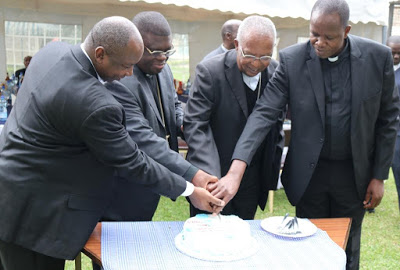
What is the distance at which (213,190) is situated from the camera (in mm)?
2553

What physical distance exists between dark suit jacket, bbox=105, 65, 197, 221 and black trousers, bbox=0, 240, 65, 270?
1.81ft

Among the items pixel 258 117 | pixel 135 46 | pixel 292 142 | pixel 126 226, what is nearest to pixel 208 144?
pixel 258 117

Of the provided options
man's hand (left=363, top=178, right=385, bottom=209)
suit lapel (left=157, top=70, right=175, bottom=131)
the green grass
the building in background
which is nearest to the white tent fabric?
the building in background

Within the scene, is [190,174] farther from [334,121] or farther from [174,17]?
[174,17]

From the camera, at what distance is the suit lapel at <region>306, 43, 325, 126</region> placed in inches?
103

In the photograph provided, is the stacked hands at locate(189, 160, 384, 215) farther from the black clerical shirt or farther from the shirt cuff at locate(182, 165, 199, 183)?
the black clerical shirt

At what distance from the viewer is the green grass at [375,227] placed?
13.7ft

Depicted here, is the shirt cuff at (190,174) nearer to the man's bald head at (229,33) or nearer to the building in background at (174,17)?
the man's bald head at (229,33)

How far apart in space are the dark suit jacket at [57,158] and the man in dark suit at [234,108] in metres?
0.65

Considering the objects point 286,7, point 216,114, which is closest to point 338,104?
point 216,114

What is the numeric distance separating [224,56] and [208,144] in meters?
0.59

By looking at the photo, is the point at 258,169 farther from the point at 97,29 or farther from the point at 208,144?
the point at 97,29

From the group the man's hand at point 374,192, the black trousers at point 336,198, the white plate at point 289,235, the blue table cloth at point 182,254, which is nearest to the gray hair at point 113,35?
the blue table cloth at point 182,254

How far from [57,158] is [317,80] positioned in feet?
4.95
